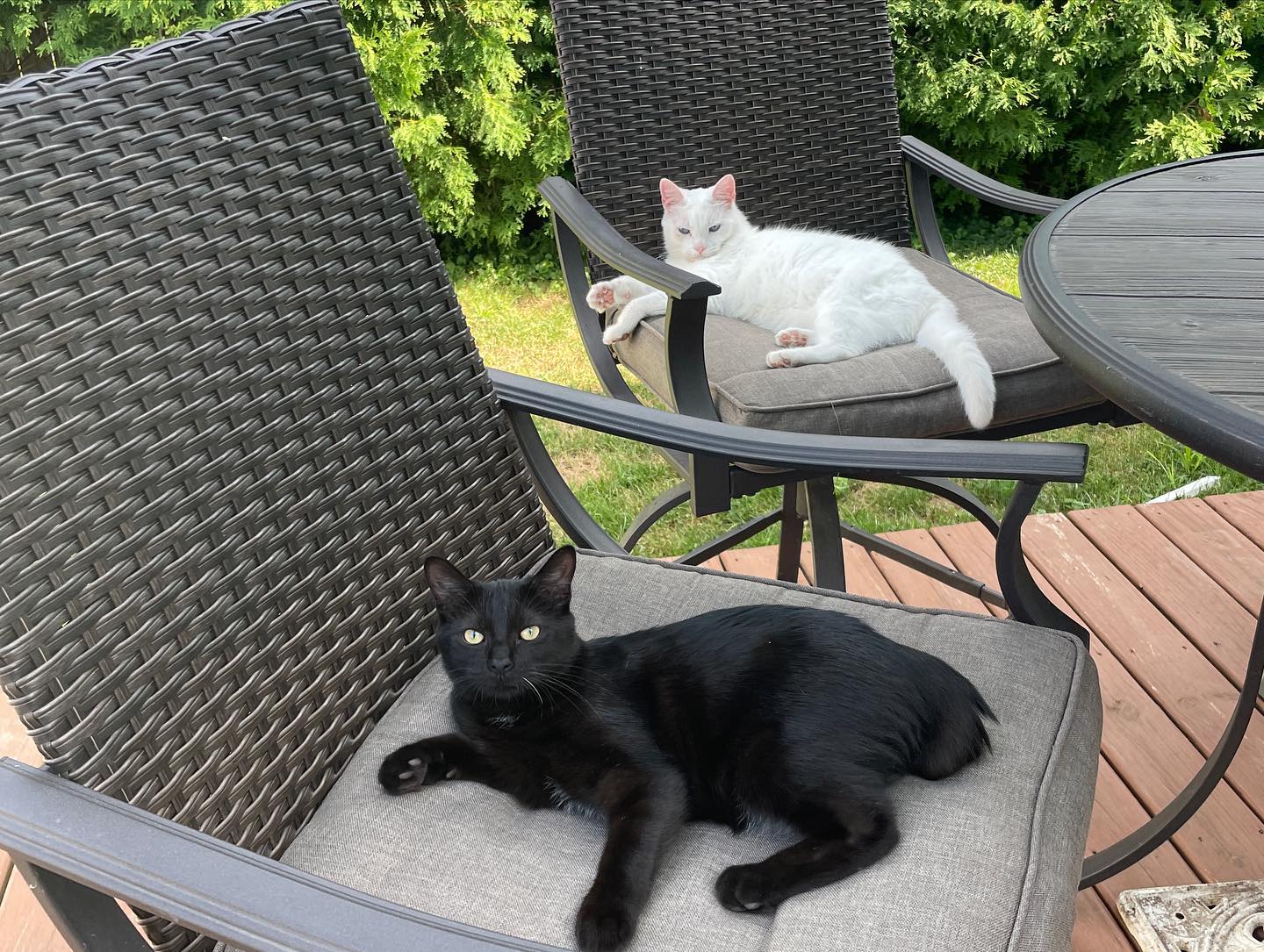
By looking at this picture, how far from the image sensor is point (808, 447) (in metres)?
1.27

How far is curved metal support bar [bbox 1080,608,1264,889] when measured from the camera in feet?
5.21

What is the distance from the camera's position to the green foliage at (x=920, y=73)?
4016 mm

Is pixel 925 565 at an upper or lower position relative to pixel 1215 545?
upper

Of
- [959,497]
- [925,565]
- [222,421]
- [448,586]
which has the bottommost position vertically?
[925,565]

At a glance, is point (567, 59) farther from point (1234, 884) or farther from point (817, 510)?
point (1234, 884)

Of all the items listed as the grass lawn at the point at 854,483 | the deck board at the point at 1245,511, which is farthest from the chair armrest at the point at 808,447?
the deck board at the point at 1245,511

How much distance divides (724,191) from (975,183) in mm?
536

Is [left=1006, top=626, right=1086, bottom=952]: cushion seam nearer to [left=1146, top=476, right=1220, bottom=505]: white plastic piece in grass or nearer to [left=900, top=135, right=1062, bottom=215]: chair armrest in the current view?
[left=900, top=135, right=1062, bottom=215]: chair armrest

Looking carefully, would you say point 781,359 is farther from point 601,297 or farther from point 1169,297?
point 1169,297

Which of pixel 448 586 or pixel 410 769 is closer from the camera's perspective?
pixel 410 769

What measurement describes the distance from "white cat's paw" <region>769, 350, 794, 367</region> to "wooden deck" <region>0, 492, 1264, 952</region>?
1.94 feet

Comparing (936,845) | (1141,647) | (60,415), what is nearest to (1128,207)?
(1141,647)

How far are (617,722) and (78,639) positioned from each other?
21.9 inches

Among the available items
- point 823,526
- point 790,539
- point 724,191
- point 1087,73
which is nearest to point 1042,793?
point 823,526
